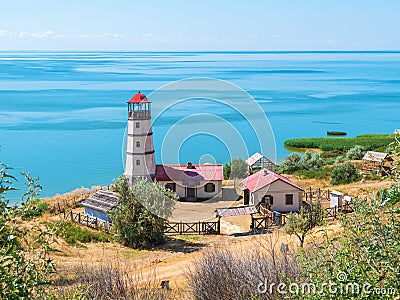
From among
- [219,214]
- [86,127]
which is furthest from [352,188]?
[86,127]

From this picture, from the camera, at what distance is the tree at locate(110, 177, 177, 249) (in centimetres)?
2053

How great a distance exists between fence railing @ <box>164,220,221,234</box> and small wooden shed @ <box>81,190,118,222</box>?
275cm

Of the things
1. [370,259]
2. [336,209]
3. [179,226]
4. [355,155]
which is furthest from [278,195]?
[355,155]

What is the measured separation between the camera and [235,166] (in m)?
34.6

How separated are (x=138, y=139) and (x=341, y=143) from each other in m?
33.3

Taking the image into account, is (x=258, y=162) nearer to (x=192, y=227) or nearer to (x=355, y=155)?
(x=355, y=155)

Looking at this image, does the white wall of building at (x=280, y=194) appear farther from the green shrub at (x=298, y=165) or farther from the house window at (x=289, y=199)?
the green shrub at (x=298, y=165)

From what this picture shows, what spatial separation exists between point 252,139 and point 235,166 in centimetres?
2652

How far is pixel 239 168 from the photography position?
113 ft

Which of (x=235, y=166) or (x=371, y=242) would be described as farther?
(x=235, y=166)

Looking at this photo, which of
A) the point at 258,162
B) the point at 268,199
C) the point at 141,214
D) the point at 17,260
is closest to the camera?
the point at 17,260

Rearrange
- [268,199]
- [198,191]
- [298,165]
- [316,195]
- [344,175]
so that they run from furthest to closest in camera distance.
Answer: [298,165] → [344,175] → [198,191] → [316,195] → [268,199]

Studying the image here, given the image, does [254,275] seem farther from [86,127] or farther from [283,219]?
[86,127]

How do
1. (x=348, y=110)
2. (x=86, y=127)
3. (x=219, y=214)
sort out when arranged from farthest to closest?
1. (x=348, y=110)
2. (x=86, y=127)
3. (x=219, y=214)
